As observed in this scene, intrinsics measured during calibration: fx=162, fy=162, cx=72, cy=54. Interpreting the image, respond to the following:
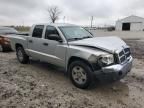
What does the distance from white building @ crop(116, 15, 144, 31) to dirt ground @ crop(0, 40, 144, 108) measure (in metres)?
57.0

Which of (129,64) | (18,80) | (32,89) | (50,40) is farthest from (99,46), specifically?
(18,80)

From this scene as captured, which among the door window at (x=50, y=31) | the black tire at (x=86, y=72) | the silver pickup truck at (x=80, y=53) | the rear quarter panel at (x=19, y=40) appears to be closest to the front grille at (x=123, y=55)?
the silver pickup truck at (x=80, y=53)

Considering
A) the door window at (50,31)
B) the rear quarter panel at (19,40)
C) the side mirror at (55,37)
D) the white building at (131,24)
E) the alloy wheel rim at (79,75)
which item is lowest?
the alloy wheel rim at (79,75)

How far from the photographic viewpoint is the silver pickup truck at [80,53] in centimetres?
396

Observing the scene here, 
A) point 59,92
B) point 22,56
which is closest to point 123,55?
point 59,92

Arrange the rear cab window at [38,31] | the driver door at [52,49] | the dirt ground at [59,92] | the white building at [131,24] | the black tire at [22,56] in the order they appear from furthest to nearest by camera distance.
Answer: the white building at [131,24] < the black tire at [22,56] < the rear cab window at [38,31] < the driver door at [52,49] < the dirt ground at [59,92]

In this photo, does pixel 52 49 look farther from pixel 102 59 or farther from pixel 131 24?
pixel 131 24

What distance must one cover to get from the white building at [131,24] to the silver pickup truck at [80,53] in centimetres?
5779

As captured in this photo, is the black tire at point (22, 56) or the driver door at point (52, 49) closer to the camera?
the driver door at point (52, 49)

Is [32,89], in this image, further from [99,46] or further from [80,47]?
[99,46]

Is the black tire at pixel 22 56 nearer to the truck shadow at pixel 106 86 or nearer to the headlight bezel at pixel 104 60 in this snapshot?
the truck shadow at pixel 106 86

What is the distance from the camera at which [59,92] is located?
429cm

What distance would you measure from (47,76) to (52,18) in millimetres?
73152

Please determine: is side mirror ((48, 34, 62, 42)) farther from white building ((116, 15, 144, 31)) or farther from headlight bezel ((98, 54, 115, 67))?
white building ((116, 15, 144, 31))
